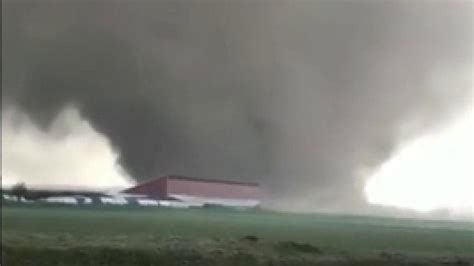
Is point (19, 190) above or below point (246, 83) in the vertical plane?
below

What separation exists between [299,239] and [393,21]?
0.63m

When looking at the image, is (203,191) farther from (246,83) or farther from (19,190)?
(19,190)

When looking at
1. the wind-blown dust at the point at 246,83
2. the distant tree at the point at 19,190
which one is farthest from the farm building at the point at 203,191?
the distant tree at the point at 19,190

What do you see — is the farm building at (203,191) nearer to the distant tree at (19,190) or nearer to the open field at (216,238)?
the open field at (216,238)

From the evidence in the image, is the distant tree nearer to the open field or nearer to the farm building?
the open field

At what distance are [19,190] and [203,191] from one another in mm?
463

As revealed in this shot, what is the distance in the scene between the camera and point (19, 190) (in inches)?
70.6

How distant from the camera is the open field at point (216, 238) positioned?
5.75 feet

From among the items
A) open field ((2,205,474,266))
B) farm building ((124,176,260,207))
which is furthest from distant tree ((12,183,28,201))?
farm building ((124,176,260,207))

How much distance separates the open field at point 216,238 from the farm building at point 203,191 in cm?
3

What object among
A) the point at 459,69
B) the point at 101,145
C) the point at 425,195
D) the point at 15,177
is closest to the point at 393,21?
the point at 459,69

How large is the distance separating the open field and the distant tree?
0.11ft

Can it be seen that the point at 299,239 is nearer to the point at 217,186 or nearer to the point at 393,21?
the point at 217,186

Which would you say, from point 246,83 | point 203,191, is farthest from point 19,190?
point 246,83
